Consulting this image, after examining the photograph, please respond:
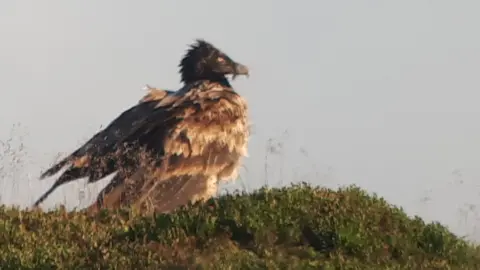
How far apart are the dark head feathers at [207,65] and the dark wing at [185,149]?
3.69ft

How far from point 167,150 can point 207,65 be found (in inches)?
91.7

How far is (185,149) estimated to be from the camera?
35.5 ft

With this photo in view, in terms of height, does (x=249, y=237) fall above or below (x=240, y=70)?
below

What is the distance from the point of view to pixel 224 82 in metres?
12.7

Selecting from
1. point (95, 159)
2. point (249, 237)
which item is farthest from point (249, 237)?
point (95, 159)

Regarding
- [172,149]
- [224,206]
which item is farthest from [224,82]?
[224,206]

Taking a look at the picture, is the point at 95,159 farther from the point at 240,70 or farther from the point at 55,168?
the point at 240,70

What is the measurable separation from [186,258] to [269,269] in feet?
1.99

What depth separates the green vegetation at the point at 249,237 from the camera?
679 centimetres

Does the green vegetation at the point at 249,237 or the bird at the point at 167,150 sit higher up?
the bird at the point at 167,150

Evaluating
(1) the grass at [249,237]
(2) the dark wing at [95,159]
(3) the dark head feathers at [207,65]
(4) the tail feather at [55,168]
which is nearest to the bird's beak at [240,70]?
(3) the dark head feathers at [207,65]

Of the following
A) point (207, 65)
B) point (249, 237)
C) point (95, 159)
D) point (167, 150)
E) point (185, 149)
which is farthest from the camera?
point (207, 65)

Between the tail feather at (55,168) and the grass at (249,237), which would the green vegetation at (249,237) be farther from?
the tail feather at (55,168)

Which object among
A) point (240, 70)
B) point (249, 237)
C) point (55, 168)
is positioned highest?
point (240, 70)
